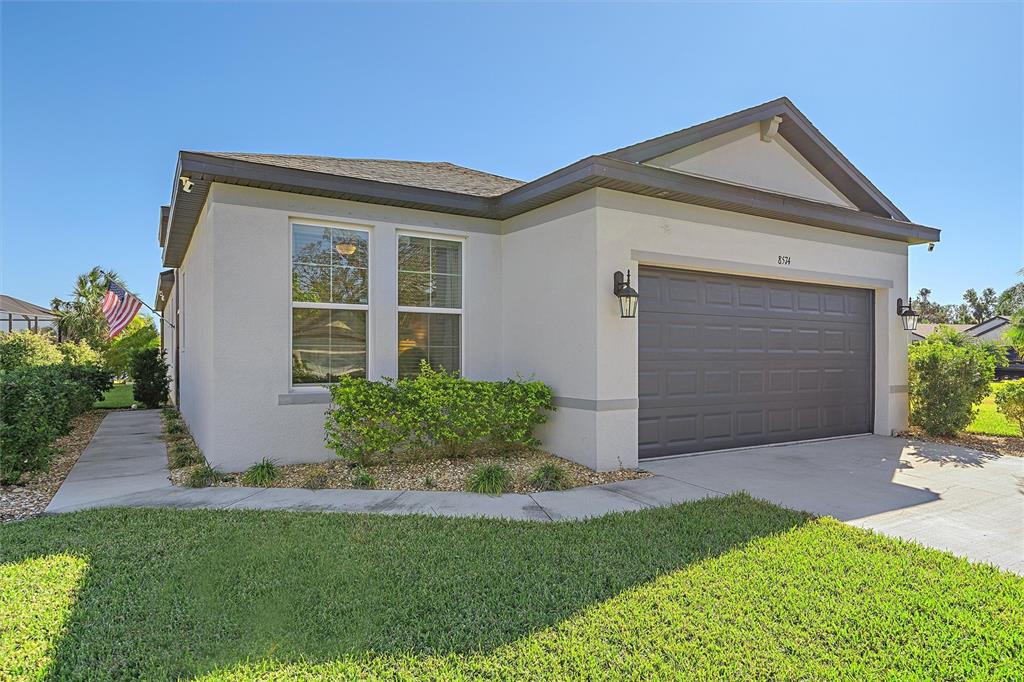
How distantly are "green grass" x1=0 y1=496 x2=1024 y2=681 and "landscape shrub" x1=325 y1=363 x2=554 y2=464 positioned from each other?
6.17 feet

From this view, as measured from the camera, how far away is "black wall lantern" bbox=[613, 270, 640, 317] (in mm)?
6527

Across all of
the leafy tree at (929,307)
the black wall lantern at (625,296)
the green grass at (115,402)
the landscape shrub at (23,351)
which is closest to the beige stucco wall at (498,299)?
the black wall lantern at (625,296)

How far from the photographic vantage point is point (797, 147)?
879 centimetres

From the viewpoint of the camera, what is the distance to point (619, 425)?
6723 millimetres

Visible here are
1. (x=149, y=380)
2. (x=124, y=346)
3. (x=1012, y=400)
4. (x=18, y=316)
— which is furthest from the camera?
(x=18, y=316)

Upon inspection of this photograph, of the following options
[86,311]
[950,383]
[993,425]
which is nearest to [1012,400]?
[950,383]

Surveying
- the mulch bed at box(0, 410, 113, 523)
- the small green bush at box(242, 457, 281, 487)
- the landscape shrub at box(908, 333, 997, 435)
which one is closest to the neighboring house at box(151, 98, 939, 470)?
the small green bush at box(242, 457, 281, 487)

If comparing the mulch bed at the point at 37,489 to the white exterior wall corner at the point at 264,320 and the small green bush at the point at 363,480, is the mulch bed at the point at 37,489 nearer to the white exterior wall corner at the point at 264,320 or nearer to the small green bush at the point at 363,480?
the white exterior wall corner at the point at 264,320

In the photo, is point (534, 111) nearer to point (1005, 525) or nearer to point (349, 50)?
point (349, 50)

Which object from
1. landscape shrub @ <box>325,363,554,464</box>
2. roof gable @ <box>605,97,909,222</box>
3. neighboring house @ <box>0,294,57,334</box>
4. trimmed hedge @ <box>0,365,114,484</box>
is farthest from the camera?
neighboring house @ <box>0,294,57,334</box>

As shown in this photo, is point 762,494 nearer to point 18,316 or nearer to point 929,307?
point 18,316

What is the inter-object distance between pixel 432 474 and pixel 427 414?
2.33 feet

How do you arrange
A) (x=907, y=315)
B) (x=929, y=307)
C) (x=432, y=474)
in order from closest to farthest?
(x=432, y=474), (x=907, y=315), (x=929, y=307)

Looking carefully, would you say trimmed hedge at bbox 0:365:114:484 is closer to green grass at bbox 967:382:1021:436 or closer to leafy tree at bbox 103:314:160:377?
green grass at bbox 967:382:1021:436
